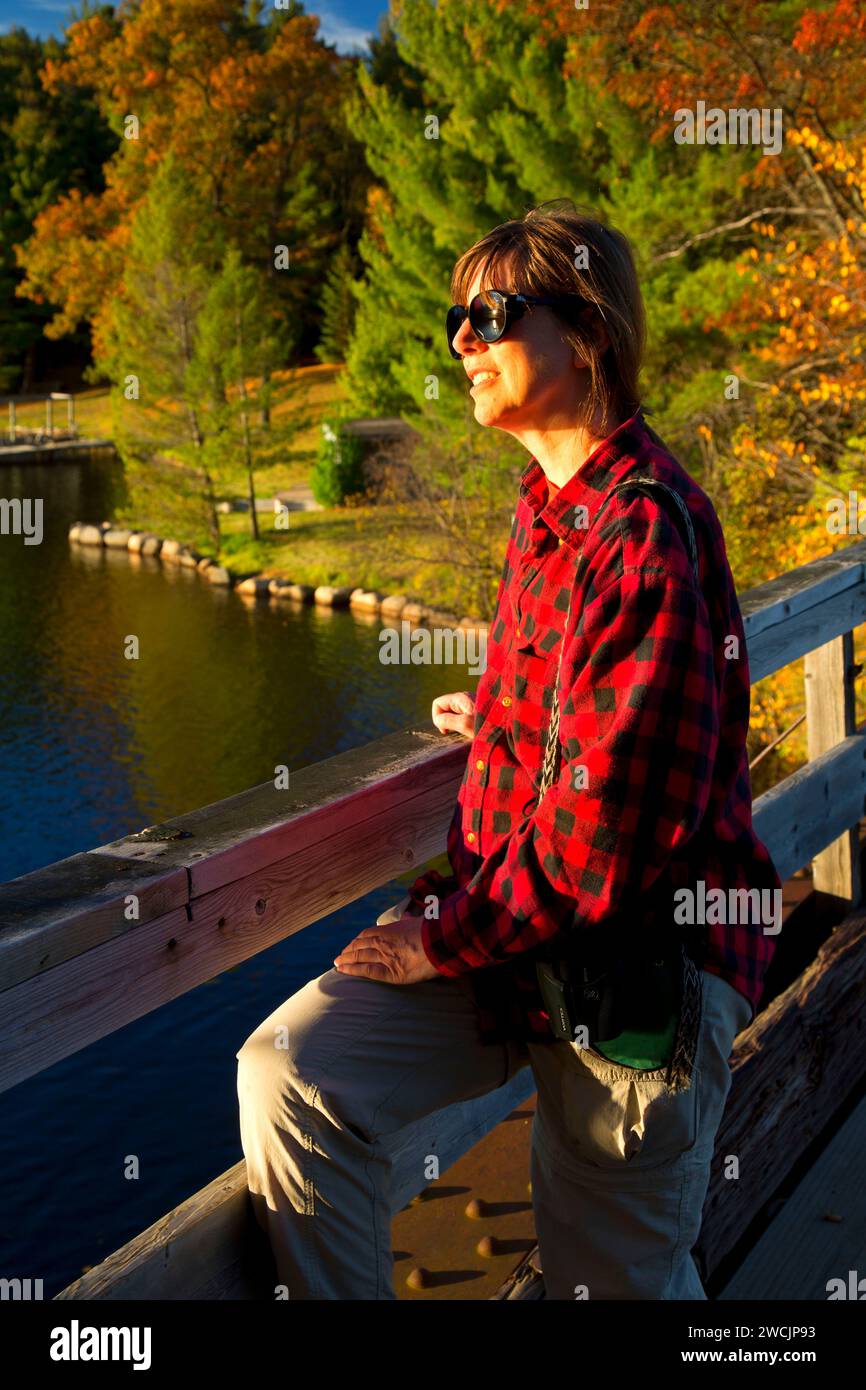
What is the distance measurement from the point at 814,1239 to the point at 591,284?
174 cm

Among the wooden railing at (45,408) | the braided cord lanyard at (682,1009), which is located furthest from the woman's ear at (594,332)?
the wooden railing at (45,408)

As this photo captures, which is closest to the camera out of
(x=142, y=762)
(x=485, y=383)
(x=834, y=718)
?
(x=485, y=383)

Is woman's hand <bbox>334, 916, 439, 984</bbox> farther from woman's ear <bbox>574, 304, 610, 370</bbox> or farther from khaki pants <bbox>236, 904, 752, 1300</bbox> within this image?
woman's ear <bbox>574, 304, 610, 370</bbox>

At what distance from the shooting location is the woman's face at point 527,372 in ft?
5.95

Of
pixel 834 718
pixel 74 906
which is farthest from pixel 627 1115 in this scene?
pixel 834 718

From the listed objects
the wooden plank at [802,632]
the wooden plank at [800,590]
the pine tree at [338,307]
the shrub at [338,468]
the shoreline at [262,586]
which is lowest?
the wooden plank at [802,632]

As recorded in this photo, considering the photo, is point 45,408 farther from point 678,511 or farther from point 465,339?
point 678,511

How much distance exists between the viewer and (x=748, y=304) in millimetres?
14383

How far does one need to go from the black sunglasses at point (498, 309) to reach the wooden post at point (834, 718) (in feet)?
6.44

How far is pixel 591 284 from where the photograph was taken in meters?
1.80

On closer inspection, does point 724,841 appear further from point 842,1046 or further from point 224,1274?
point 842,1046

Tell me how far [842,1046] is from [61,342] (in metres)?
51.0

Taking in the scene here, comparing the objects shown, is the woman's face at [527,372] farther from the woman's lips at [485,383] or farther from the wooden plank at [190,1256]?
the wooden plank at [190,1256]

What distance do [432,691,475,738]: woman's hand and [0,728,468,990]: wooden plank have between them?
19mm
